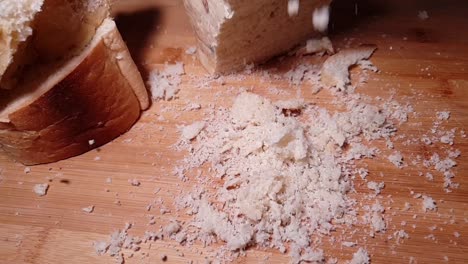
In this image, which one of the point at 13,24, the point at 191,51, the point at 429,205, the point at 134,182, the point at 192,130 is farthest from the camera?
the point at 191,51

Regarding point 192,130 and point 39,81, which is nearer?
point 39,81

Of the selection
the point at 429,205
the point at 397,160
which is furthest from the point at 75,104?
the point at 429,205

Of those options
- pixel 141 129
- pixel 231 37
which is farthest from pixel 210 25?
pixel 141 129

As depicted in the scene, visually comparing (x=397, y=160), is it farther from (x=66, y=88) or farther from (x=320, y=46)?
(x=66, y=88)

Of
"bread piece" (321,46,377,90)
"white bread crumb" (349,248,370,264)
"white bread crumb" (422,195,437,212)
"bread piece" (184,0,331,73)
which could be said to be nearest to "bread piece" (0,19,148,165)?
"bread piece" (184,0,331,73)

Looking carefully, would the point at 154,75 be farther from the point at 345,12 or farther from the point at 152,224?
the point at 345,12

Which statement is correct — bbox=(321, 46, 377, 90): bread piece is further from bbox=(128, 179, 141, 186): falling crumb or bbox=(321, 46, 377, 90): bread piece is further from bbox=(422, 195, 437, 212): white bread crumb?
bbox=(128, 179, 141, 186): falling crumb

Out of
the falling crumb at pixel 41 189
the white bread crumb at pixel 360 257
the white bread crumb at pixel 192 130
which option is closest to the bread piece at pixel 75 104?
the falling crumb at pixel 41 189
